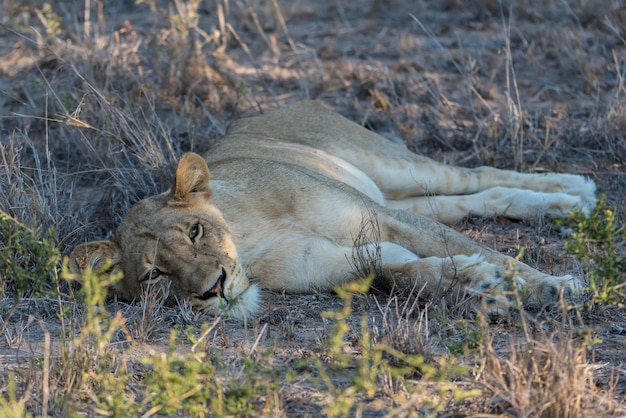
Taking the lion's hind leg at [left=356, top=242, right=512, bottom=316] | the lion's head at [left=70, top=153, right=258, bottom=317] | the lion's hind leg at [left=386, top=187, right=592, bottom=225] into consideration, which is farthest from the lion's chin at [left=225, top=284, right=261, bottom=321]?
the lion's hind leg at [left=386, top=187, right=592, bottom=225]

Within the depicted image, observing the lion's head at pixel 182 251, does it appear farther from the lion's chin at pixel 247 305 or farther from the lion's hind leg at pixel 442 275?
the lion's hind leg at pixel 442 275

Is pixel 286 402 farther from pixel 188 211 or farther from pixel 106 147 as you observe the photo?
pixel 106 147

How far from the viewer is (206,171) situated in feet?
12.7

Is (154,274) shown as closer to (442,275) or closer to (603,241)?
(442,275)

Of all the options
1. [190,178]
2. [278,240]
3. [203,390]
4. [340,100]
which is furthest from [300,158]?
[203,390]

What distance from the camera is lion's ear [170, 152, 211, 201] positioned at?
3.77 metres

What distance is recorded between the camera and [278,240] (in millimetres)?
3936

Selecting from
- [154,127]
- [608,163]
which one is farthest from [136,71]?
[608,163]

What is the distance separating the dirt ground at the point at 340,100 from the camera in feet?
11.3

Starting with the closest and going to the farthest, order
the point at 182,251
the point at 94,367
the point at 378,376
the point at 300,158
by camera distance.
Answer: the point at 378,376
the point at 94,367
the point at 182,251
the point at 300,158

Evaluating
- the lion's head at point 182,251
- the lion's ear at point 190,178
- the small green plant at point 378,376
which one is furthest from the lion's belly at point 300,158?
the small green plant at point 378,376

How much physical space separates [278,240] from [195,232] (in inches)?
16.6

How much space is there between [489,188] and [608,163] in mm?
779

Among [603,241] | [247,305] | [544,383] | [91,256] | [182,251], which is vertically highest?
[603,241]
